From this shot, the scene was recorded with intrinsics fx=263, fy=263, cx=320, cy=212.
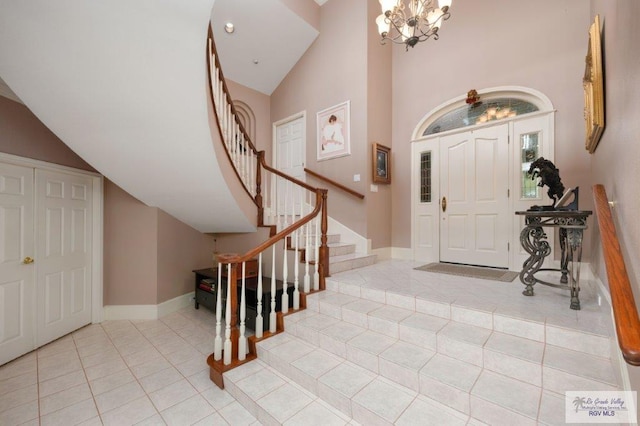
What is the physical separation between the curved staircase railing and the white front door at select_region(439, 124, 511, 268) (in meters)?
2.13

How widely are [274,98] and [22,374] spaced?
5416mm

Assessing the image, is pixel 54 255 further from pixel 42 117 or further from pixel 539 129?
pixel 539 129

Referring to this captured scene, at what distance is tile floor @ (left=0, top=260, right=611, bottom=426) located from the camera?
1.84 meters

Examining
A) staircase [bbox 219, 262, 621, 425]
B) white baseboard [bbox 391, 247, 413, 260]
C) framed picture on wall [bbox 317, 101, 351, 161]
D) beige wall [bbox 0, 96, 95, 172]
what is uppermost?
framed picture on wall [bbox 317, 101, 351, 161]

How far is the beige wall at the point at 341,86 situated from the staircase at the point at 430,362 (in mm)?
1970

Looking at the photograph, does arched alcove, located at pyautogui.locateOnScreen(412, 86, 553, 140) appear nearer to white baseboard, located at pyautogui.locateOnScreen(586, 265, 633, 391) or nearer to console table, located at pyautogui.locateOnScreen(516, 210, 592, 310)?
console table, located at pyautogui.locateOnScreen(516, 210, 592, 310)

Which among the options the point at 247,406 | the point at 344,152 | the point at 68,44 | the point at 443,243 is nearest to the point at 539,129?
the point at 443,243

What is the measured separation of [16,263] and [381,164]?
461cm

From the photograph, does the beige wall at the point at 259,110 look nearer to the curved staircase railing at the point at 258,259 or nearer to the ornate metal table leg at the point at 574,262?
the curved staircase railing at the point at 258,259

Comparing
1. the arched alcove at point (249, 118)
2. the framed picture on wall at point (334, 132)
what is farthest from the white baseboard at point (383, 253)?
the arched alcove at point (249, 118)

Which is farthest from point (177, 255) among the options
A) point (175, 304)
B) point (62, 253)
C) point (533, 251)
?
point (533, 251)

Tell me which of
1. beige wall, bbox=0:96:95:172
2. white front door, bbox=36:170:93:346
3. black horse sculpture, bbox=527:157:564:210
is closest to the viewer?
black horse sculpture, bbox=527:157:564:210

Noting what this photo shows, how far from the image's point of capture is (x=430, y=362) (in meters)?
1.76

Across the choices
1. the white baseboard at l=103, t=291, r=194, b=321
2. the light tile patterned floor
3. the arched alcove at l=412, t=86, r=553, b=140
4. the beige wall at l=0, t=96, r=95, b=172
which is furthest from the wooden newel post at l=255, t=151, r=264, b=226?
the arched alcove at l=412, t=86, r=553, b=140
